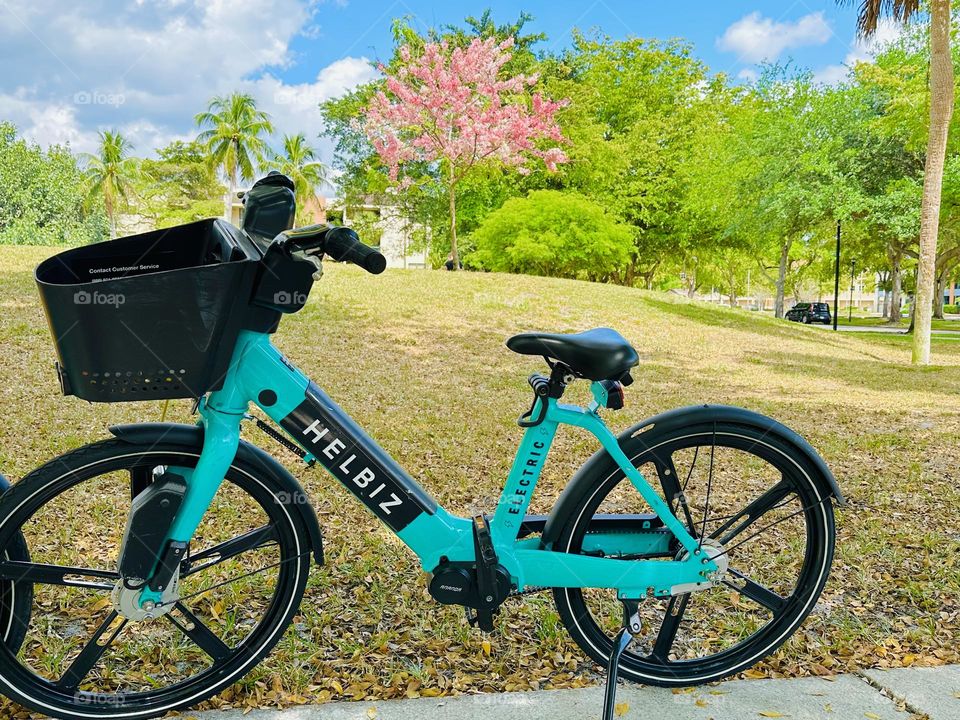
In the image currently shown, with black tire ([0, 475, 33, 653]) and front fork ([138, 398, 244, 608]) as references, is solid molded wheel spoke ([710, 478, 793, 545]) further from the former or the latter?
black tire ([0, 475, 33, 653])

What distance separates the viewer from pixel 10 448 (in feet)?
15.0

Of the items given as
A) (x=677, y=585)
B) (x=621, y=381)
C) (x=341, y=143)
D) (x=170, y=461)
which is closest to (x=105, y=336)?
(x=170, y=461)

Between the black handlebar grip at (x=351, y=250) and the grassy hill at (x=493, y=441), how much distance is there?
141cm

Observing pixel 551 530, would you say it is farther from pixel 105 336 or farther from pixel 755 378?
pixel 755 378

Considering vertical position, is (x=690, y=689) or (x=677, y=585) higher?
(x=677, y=585)

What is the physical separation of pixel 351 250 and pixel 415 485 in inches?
32.2

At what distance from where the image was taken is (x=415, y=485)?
7.20 feet

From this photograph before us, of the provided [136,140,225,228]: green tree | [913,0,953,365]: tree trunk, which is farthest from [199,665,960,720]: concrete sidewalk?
[136,140,225,228]: green tree

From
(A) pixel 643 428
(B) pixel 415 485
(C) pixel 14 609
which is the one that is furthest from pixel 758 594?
(C) pixel 14 609

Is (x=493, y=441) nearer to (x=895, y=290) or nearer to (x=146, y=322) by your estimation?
(x=146, y=322)

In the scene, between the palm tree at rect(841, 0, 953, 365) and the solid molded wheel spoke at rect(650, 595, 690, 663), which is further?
the palm tree at rect(841, 0, 953, 365)

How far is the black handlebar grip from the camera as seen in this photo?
5.55 feet

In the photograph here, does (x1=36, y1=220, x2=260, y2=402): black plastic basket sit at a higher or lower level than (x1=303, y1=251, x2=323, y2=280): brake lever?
lower

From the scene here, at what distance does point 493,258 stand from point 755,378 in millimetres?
11860
